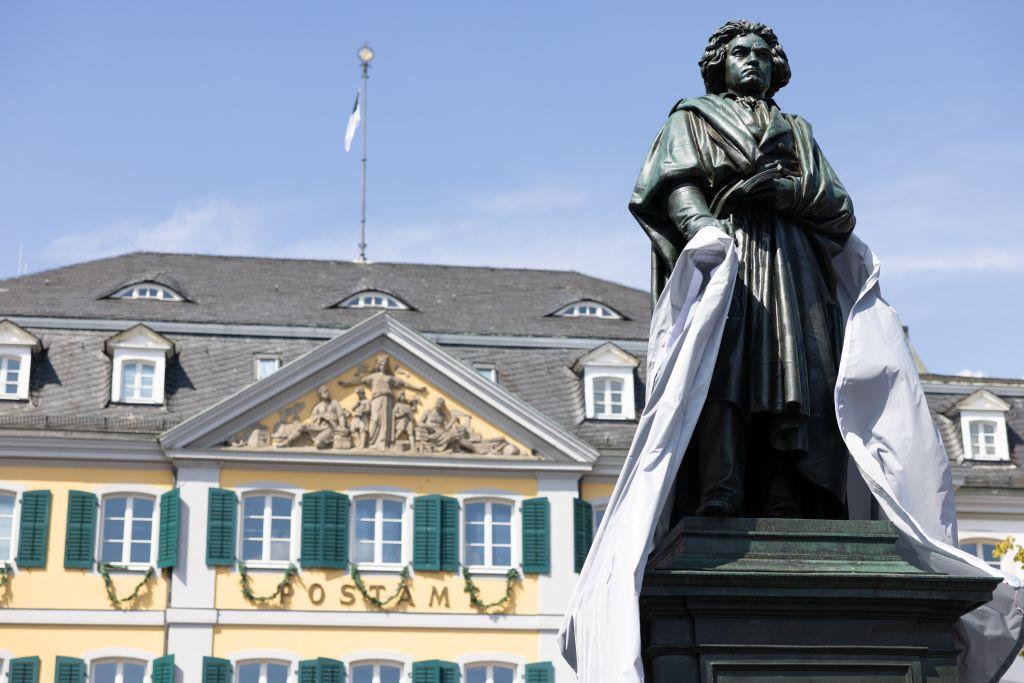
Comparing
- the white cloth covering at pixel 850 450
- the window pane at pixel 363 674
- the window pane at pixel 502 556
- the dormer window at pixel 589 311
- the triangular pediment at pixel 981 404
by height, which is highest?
the dormer window at pixel 589 311

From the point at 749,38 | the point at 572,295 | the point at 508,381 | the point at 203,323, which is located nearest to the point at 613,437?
the point at 508,381

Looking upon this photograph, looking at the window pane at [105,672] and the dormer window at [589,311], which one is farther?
the dormer window at [589,311]

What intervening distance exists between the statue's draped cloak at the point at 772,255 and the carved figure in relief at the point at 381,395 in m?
24.3

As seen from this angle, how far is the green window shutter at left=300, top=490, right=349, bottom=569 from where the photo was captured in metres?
29.1

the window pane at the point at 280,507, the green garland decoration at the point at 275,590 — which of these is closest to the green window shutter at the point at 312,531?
the green garland decoration at the point at 275,590

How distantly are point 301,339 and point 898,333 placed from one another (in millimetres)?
26853

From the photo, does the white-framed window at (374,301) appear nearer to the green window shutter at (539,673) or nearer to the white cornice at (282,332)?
the white cornice at (282,332)

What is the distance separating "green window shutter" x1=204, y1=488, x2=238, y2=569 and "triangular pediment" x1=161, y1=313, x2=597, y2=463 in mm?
994

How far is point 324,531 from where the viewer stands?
1149 inches

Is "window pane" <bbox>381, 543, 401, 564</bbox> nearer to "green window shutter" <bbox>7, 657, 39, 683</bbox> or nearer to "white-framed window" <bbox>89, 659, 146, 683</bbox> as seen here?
"white-framed window" <bbox>89, 659, 146, 683</bbox>

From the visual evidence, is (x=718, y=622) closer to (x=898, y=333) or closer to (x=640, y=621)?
(x=640, y=621)

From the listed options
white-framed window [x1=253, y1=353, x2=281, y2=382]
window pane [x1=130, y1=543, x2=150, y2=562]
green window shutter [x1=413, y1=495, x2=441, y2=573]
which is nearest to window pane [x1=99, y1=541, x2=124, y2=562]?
window pane [x1=130, y1=543, x2=150, y2=562]

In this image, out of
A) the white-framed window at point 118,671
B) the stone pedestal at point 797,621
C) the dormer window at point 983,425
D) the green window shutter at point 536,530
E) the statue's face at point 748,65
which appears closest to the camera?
the stone pedestal at point 797,621

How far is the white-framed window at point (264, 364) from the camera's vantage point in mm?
31250
